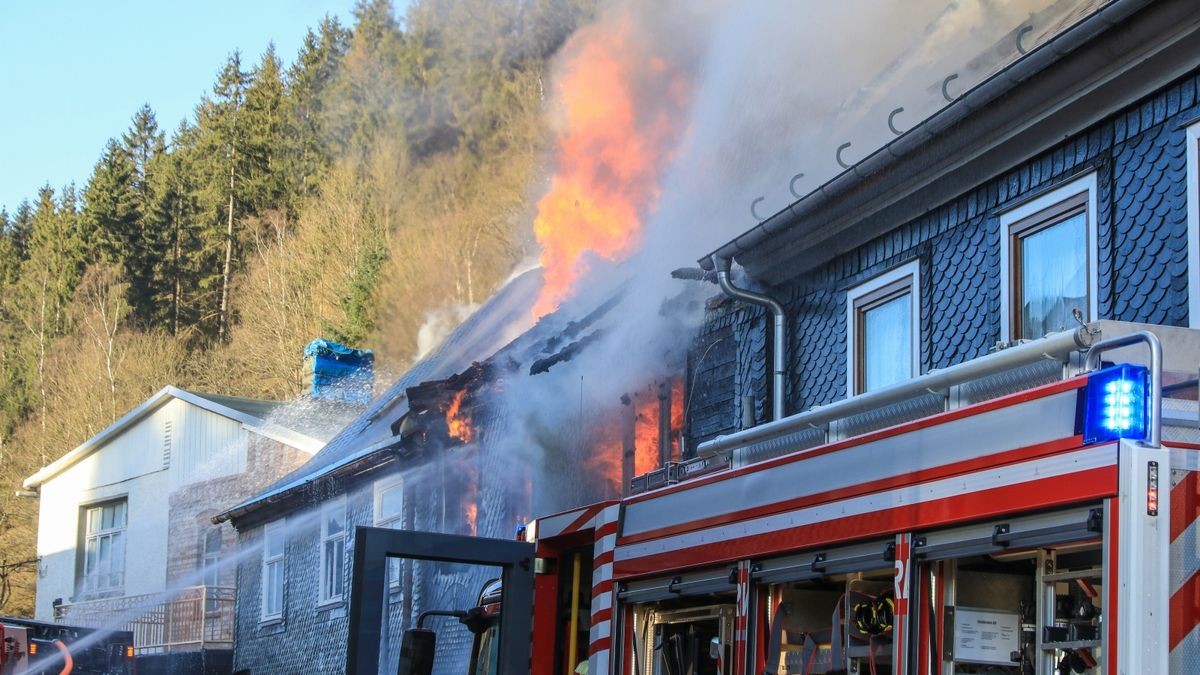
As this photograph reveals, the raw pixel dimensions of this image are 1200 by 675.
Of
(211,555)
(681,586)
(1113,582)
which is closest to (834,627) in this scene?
(681,586)

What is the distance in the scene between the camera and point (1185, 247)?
8070 mm

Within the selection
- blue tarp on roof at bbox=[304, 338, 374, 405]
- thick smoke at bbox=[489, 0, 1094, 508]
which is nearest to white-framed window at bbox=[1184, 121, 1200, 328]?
thick smoke at bbox=[489, 0, 1094, 508]

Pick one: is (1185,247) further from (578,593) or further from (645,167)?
(645,167)

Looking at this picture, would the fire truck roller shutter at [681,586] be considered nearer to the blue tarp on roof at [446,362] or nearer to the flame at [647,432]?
the flame at [647,432]

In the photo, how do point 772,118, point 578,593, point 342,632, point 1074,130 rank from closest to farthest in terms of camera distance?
1. point 578,593
2. point 1074,130
3. point 772,118
4. point 342,632

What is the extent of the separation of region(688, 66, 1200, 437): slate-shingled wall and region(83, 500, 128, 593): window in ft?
86.6

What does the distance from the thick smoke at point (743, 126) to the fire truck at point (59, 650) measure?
6.14 meters

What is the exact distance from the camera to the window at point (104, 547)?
37.1 meters

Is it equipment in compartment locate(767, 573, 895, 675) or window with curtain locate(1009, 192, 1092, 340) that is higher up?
window with curtain locate(1009, 192, 1092, 340)

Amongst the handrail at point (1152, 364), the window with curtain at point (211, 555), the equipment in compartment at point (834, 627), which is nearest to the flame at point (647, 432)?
the equipment in compartment at point (834, 627)

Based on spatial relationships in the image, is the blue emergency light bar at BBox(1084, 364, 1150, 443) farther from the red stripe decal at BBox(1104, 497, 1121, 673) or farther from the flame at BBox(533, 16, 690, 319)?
the flame at BBox(533, 16, 690, 319)

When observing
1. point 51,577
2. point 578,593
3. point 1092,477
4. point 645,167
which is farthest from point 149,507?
point 1092,477

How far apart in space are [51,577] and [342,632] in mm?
18738

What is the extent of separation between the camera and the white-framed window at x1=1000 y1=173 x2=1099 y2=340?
8.93 metres
